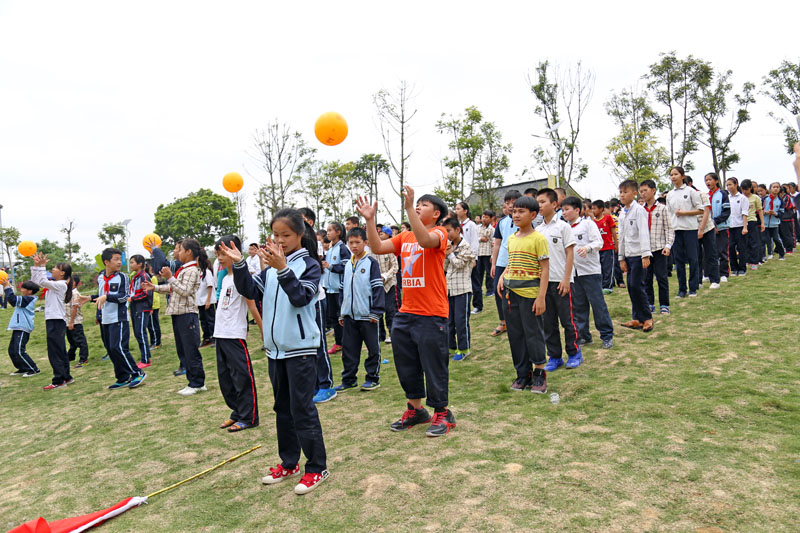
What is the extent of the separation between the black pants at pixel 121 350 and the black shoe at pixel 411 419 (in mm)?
5202

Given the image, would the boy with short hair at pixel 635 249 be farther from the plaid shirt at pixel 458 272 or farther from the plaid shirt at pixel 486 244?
the plaid shirt at pixel 486 244

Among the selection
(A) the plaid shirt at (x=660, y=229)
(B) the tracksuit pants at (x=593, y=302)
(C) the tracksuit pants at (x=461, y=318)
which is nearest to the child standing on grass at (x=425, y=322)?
(C) the tracksuit pants at (x=461, y=318)

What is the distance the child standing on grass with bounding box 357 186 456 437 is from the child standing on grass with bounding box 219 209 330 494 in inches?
33.1

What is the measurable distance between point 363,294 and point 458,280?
1605mm

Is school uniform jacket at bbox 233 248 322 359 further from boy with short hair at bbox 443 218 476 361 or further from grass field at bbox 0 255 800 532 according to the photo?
boy with short hair at bbox 443 218 476 361

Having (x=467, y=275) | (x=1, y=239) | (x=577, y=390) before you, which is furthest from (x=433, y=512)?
(x=1, y=239)

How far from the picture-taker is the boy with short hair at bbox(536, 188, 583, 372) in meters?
5.81

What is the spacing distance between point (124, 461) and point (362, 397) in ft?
8.49

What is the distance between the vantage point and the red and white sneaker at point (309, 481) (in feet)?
11.7

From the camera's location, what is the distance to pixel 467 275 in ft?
24.1

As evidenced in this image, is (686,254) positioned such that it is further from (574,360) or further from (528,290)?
(528,290)

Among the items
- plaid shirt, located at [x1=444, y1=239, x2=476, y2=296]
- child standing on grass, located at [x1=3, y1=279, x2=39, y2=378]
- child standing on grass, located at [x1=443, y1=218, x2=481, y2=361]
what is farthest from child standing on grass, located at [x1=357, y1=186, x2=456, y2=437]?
child standing on grass, located at [x1=3, y1=279, x2=39, y2=378]

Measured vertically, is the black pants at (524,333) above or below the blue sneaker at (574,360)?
above

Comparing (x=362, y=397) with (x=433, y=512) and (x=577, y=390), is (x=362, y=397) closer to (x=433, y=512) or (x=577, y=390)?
(x=577, y=390)
